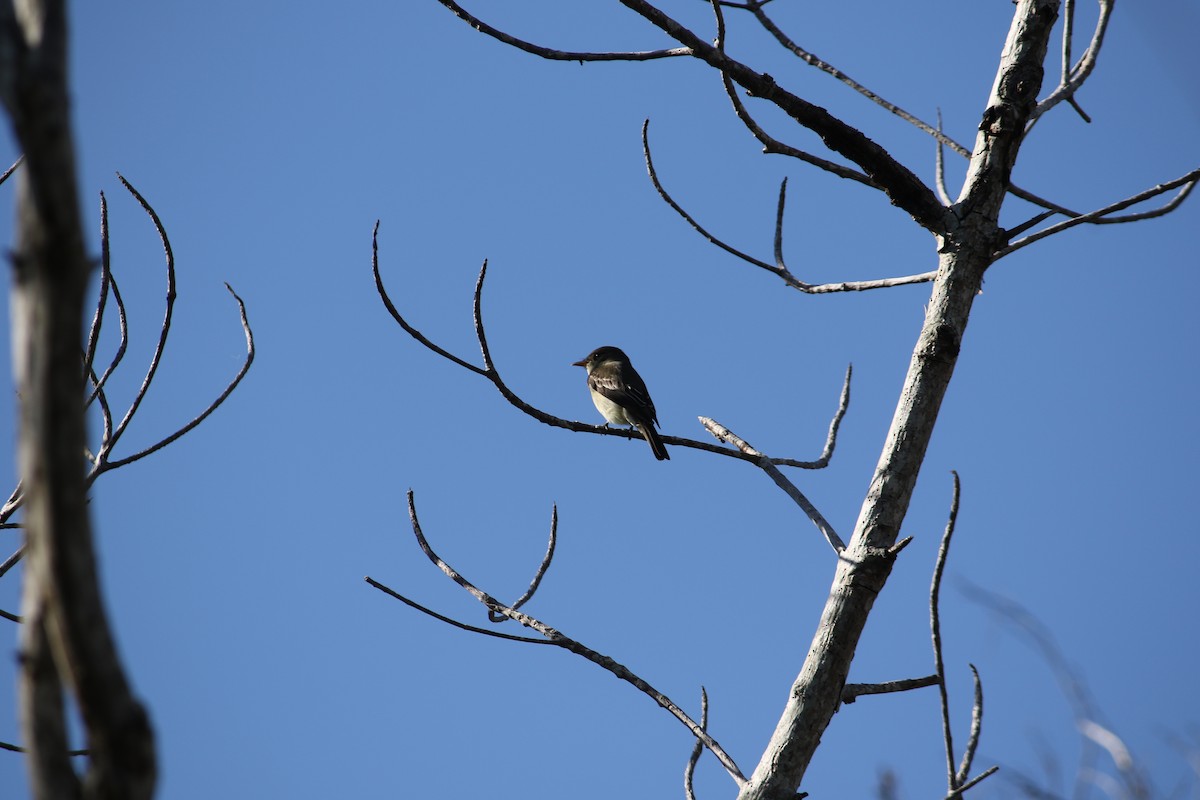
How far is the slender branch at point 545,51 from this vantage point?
11.2ft

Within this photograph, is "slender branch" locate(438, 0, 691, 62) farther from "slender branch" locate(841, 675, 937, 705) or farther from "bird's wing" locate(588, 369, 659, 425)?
"bird's wing" locate(588, 369, 659, 425)

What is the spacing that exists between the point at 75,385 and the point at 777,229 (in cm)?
330

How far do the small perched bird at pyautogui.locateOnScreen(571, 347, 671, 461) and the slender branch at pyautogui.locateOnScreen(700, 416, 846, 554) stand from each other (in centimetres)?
454

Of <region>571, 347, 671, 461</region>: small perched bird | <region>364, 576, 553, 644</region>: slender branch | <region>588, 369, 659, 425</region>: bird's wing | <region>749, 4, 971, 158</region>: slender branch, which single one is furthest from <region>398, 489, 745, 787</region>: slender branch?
<region>588, 369, 659, 425</region>: bird's wing

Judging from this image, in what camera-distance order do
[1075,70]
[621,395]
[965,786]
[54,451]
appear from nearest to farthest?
[54,451], [965,786], [1075,70], [621,395]

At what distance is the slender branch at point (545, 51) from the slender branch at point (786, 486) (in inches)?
52.7

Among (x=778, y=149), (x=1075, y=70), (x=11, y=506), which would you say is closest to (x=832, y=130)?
(x=778, y=149)

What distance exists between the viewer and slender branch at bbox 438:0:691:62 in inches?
134

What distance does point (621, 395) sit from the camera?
9.67 meters

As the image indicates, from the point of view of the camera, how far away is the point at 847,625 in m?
3.02

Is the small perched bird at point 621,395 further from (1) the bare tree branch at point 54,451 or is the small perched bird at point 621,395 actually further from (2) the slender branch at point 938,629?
(1) the bare tree branch at point 54,451

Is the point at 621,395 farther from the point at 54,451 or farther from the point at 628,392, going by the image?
the point at 54,451

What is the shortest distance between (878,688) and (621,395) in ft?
22.0

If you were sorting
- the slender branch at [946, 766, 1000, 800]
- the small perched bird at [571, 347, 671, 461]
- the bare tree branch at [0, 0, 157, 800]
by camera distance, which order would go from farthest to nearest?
the small perched bird at [571, 347, 671, 461], the slender branch at [946, 766, 1000, 800], the bare tree branch at [0, 0, 157, 800]
